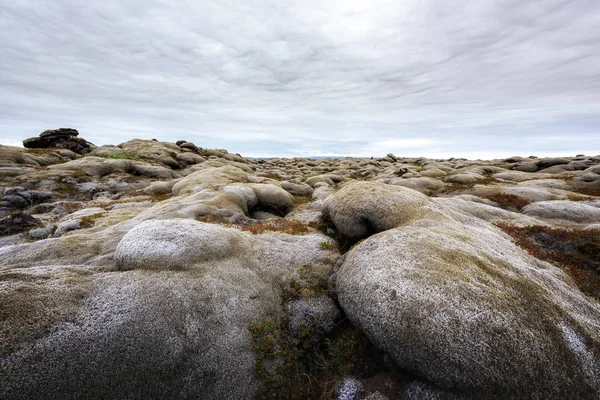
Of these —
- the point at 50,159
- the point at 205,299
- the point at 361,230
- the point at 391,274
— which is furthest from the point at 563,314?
the point at 50,159

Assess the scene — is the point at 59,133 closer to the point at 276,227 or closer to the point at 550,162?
the point at 276,227

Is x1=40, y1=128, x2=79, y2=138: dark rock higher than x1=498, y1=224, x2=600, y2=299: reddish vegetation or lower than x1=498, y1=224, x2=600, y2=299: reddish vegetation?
higher

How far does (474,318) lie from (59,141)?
103 metres

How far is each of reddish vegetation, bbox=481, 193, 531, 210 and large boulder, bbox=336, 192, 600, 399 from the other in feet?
64.2

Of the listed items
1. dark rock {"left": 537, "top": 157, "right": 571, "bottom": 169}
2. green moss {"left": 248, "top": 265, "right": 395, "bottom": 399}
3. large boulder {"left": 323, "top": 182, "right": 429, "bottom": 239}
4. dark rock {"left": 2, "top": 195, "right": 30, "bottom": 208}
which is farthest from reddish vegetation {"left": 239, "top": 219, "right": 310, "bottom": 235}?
dark rock {"left": 537, "top": 157, "right": 571, "bottom": 169}

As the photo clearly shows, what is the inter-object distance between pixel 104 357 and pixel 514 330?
1215 centimetres

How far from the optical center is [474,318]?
28.9 feet

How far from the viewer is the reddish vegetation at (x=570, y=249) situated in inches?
544

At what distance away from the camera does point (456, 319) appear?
8789mm

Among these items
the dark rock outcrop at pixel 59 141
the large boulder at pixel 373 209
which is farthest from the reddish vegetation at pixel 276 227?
the dark rock outcrop at pixel 59 141

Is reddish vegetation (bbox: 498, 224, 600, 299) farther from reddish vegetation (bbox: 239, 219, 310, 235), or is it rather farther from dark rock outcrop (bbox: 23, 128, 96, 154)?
dark rock outcrop (bbox: 23, 128, 96, 154)

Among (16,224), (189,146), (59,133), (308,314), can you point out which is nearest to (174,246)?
(308,314)

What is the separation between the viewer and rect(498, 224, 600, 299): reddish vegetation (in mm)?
13812

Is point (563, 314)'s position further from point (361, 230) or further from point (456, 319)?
point (361, 230)
